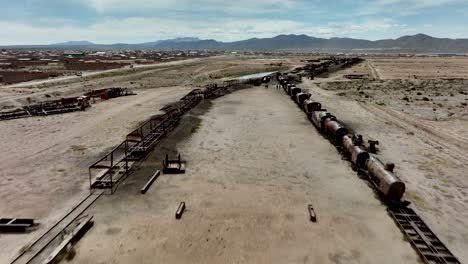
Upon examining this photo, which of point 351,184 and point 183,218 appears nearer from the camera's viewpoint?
point 183,218

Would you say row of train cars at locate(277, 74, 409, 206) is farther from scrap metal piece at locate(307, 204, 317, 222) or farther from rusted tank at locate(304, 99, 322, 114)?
scrap metal piece at locate(307, 204, 317, 222)

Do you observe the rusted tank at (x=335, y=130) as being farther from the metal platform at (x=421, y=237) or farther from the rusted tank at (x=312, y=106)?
the metal platform at (x=421, y=237)

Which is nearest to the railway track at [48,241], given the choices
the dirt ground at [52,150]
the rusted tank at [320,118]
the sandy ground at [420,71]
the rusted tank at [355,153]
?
the dirt ground at [52,150]

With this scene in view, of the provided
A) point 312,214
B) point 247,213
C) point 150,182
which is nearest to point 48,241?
point 150,182

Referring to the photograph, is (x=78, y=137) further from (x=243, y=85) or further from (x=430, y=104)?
(x=430, y=104)

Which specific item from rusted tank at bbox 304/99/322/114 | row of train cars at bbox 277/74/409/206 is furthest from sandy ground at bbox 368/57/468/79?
row of train cars at bbox 277/74/409/206

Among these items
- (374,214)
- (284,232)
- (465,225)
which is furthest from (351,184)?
(284,232)
